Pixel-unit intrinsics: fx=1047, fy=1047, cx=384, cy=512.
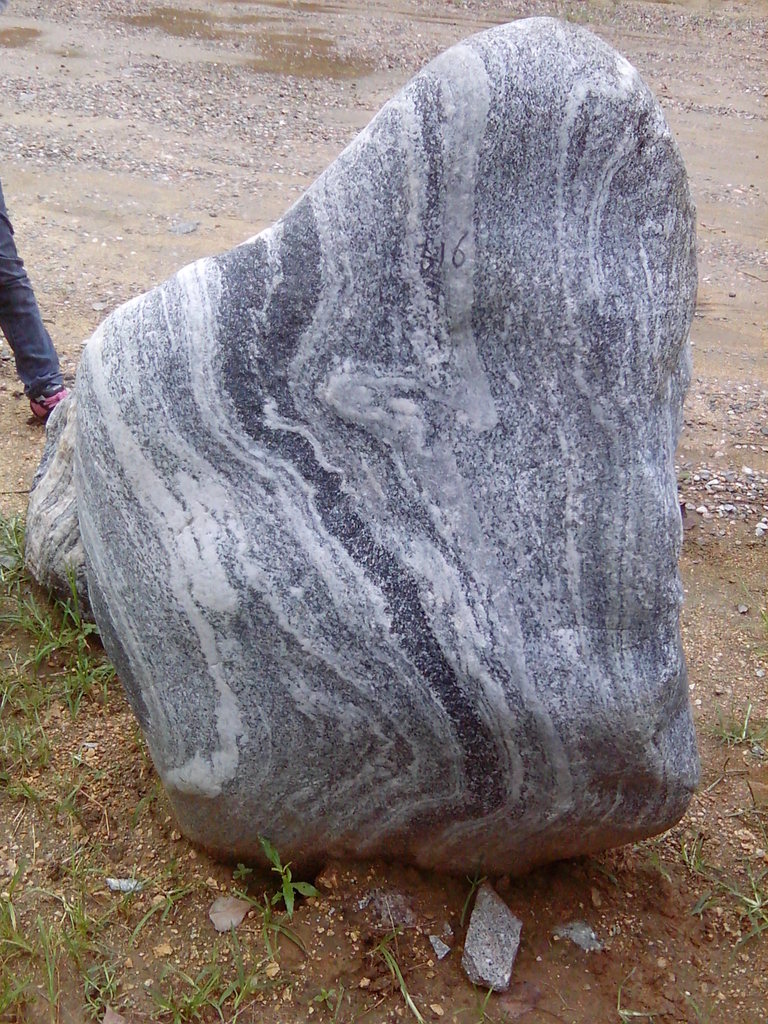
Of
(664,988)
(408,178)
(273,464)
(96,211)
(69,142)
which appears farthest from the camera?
(69,142)

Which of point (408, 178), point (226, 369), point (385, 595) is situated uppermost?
point (408, 178)

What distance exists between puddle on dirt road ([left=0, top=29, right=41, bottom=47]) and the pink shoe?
432 cm

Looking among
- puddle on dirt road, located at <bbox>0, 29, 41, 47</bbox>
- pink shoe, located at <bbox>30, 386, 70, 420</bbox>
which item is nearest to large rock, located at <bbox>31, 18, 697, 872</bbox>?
pink shoe, located at <bbox>30, 386, 70, 420</bbox>

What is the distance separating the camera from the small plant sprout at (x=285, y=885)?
5.64 feet

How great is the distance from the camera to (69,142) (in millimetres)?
5156

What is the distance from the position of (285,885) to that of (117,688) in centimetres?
68

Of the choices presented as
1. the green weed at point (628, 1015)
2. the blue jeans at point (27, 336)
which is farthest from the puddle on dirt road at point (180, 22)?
the green weed at point (628, 1015)

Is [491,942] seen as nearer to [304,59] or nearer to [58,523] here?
[58,523]

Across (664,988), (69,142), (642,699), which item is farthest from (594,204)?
(69,142)

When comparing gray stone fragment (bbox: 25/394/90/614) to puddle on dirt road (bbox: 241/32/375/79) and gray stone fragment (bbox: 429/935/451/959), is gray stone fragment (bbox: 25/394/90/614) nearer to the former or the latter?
gray stone fragment (bbox: 429/935/451/959)

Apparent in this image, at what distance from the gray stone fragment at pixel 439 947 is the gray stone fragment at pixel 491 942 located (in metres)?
0.03

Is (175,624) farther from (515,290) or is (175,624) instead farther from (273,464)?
(515,290)

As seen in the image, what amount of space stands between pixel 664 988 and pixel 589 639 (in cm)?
66

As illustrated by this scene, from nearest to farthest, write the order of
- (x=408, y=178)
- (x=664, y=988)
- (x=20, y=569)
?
1. (x=408, y=178)
2. (x=664, y=988)
3. (x=20, y=569)
